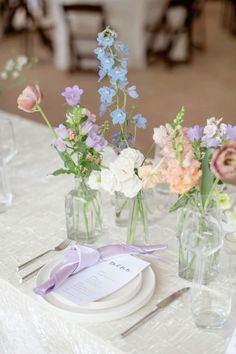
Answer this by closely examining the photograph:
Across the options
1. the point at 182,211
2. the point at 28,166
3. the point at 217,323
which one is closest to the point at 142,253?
the point at 182,211

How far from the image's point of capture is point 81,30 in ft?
16.8

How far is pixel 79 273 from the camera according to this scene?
1.14 metres

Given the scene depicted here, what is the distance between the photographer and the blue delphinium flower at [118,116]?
3.68 ft

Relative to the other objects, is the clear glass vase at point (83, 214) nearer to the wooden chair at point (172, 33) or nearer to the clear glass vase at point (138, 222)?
the clear glass vase at point (138, 222)

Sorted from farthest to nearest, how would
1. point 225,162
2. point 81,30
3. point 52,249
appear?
point 81,30
point 52,249
point 225,162

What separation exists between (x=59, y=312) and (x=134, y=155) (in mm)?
340

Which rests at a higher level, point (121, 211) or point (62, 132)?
point (62, 132)

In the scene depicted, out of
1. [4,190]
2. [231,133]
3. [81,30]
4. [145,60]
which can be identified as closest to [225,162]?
[231,133]

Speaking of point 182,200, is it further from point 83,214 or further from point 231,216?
point 83,214

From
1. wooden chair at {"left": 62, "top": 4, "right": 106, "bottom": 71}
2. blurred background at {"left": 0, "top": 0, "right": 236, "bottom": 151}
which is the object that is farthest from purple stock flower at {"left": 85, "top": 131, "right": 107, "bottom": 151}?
wooden chair at {"left": 62, "top": 4, "right": 106, "bottom": 71}

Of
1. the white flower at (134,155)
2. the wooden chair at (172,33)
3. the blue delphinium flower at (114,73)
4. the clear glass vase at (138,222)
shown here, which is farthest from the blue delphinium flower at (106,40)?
the wooden chair at (172,33)

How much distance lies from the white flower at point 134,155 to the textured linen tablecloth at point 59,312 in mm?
242

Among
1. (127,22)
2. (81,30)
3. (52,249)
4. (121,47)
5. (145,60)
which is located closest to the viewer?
(121,47)

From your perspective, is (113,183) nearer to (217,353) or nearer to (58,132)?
(58,132)
